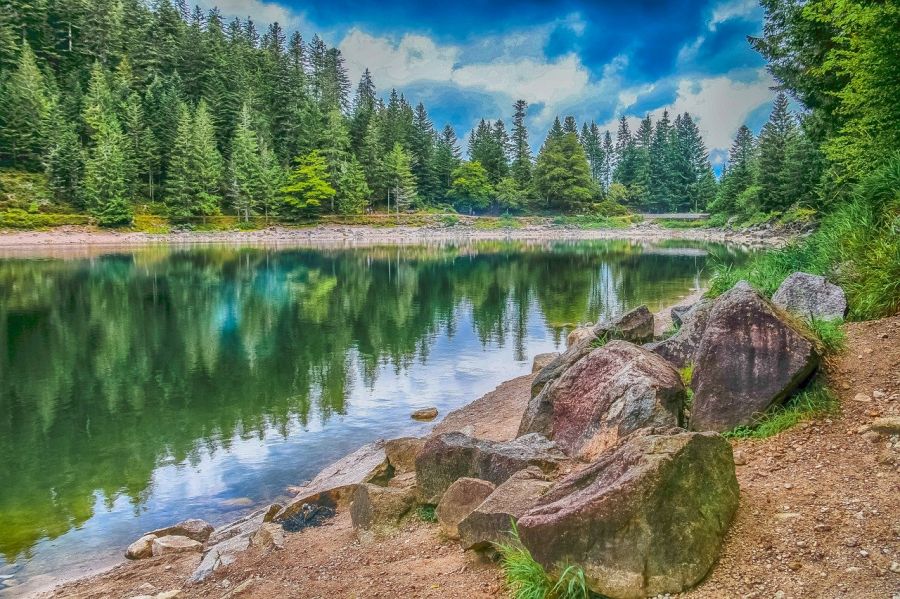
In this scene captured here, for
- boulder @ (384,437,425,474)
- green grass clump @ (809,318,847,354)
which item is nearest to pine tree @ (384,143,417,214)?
boulder @ (384,437,425,474)

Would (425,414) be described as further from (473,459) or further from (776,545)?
(776,545)

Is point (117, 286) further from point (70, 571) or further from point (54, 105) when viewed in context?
point (54, 105)

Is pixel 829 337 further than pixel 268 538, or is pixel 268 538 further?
pixel 268 538

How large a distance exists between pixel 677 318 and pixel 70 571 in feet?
39.4

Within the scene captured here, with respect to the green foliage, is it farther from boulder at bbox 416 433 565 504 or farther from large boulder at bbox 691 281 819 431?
large boulder at bbox 691 281 819 431

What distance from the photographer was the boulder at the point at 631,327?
11.6 meters

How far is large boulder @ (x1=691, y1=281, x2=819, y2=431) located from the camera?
6289mm

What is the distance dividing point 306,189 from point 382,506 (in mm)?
83795

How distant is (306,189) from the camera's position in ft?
285

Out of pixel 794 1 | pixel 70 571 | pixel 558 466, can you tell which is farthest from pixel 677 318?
pixel 794 1

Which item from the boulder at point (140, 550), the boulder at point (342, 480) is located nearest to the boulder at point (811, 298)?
the boulder at point (342, 480)

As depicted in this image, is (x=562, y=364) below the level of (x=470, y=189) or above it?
below

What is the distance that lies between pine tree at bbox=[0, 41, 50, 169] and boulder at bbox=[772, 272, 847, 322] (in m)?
86.3

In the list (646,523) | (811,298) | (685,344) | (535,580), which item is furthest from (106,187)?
(646,523)
